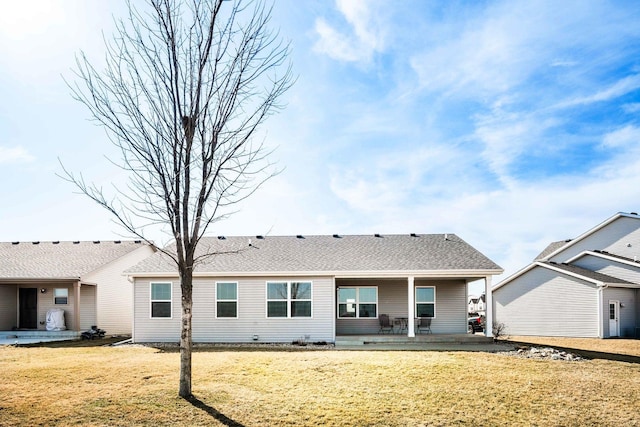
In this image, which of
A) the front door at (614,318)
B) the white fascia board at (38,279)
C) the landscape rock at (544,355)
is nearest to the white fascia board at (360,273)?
the landscape rock at (544,355)

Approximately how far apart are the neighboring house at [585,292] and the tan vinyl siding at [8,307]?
24.3 meters

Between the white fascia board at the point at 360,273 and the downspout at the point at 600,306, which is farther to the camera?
the downspout at the point at 600,306

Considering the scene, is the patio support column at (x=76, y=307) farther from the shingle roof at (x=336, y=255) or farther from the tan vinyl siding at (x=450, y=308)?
the tan vinyl siding at (x=450, y=308)

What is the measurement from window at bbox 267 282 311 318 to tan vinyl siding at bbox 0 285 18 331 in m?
13.1

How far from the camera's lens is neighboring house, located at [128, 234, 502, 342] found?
17.8 meters

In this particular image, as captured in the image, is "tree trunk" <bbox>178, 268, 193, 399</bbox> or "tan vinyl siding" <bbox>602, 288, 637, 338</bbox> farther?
"tan vinyl siding" <bbox>602, 288, 637, 338</bbox>

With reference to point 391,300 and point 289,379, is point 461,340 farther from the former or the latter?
point 289,379

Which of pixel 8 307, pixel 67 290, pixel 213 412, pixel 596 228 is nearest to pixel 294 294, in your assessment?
pixel 213 412

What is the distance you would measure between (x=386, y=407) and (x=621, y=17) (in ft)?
36.1

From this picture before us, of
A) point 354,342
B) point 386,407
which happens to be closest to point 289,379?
point 386,407

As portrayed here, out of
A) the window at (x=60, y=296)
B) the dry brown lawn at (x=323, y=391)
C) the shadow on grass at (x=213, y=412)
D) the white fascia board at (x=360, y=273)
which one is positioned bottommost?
the dry brown lawn at (x=323, y=391)

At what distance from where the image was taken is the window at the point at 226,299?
59.2 feet

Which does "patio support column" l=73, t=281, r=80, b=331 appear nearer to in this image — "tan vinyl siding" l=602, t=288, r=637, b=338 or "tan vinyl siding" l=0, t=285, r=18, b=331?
"tan vinyl siding" l=0, t=285, r=18, b=331

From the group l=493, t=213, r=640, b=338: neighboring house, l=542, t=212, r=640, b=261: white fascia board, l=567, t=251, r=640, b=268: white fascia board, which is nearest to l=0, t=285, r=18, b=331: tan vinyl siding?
l=493, t=213, r=640, b=338: neighboring house
